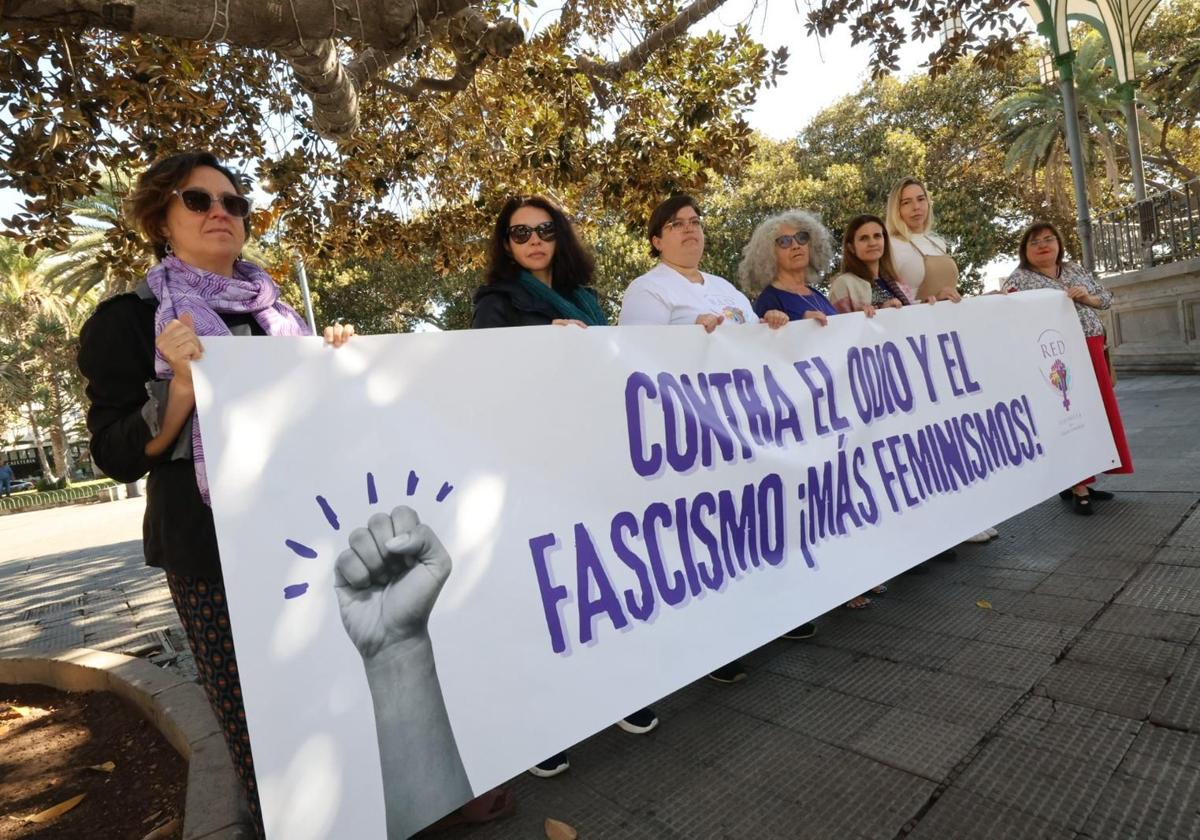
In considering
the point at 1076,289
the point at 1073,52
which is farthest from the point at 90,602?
the point at 1073,52

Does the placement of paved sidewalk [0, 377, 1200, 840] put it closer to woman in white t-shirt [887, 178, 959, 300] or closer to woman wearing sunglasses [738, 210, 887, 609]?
woman wearing sunglasses [738, 210, 887, 609]

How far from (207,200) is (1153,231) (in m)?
12.9

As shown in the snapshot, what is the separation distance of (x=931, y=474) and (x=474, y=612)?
7.54 ft

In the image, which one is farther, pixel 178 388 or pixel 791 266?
pixel 791 266

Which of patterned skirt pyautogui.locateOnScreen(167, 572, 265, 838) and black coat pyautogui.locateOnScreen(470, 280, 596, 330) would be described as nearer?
patterned skirt pyautogui.locateOnScreen(167, 572, 265, 838)

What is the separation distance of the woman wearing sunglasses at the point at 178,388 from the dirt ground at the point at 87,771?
65 centimetres

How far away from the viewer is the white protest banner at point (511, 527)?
157cm

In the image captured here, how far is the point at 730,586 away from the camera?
7.82 ft

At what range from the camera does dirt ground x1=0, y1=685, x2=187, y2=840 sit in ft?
6.94

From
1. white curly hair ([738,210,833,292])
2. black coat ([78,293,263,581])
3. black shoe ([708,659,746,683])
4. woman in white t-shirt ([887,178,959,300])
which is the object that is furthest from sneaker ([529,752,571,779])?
woman in white t-shirt ([887,178,959,300])

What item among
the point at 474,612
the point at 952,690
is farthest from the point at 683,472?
the point at 952,690

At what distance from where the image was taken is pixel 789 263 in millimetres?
3334

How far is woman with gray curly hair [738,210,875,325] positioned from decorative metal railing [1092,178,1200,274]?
31.1 feet

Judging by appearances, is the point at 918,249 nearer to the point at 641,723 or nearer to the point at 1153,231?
the point at 641,723
